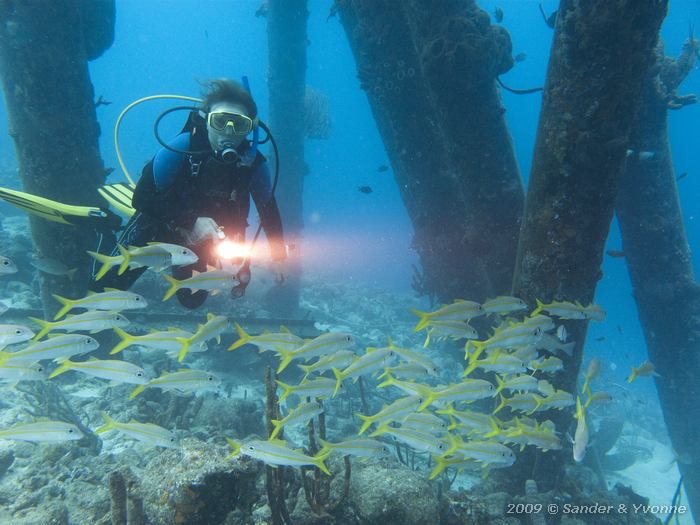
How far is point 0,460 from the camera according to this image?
4980 mm

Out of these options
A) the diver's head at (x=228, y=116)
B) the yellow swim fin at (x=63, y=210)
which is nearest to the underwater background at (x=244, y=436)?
the diver's head at (x=228, y=116)

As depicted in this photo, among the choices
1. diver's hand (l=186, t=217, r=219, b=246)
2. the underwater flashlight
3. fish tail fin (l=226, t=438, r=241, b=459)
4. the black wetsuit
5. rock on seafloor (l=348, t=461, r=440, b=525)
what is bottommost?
rock on seafloor (l=348, t=461, r=440, b=525)

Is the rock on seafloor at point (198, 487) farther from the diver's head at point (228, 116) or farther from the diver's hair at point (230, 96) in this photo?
the diver's hair at point (230, 96)

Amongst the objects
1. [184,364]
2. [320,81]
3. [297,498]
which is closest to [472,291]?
[297,498]

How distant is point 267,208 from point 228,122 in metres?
1.44

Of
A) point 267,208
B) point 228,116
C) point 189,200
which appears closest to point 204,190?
point 189,200

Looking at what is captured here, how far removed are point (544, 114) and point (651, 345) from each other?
672cm

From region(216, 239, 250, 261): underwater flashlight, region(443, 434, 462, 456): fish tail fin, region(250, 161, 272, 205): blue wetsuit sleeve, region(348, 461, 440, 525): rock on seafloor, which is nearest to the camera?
region(348, 461, 440, 525): rock on seafloor

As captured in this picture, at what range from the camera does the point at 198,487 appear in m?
3.26

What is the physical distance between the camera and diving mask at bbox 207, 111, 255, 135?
14.5 ft

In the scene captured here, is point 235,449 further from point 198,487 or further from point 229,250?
point 229,250

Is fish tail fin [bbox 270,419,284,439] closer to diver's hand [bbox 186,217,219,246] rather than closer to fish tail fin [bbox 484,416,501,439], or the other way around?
diver's hand [bbox 186,217,219,246]

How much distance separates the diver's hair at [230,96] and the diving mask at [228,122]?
282 mm

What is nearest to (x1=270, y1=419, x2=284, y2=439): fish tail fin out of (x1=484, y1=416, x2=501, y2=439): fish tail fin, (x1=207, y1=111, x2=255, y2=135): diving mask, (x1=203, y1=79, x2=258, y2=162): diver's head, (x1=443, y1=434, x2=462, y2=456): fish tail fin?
(x1=443, y1=434, x2=462, y2=456): fish tail fin
